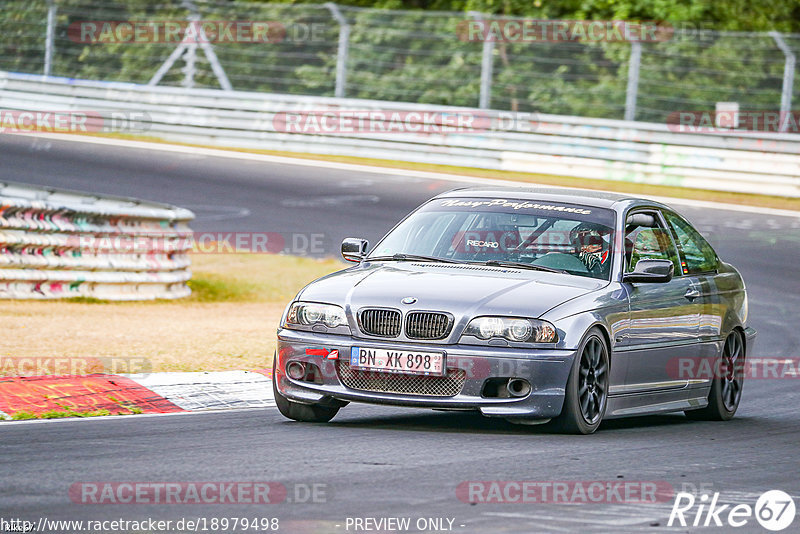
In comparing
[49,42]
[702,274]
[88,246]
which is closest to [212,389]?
[702,274]

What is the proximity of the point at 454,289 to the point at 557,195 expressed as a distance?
1634 millimetres

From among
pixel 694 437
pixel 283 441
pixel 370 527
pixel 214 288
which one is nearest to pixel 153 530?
pixel 370 527

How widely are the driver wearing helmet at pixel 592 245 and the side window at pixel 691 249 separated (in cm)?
96

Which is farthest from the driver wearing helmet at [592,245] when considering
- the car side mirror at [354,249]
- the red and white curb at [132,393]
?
the red and white curb at [132,393]

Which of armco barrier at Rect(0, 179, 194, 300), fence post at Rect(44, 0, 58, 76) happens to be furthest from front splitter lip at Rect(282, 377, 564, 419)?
fence post at Rect(44, 0, 58, 76)

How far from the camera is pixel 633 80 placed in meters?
25.2

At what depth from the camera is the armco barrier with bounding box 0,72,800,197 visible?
24.0 meters

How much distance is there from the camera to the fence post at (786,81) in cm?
2412

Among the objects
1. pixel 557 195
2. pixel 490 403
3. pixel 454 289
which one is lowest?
pixel 490 403

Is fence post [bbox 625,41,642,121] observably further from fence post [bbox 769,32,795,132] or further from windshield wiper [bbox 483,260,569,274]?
windshield wiper [bbox 483,260,569,274]

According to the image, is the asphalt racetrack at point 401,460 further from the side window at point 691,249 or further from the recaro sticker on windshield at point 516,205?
the recaro sticker on windshield at point 516,205

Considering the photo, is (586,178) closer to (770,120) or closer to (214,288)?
(770,120)

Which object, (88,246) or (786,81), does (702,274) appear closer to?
(88,246)

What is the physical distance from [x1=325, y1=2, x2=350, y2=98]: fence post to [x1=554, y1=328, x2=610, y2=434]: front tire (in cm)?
1931
